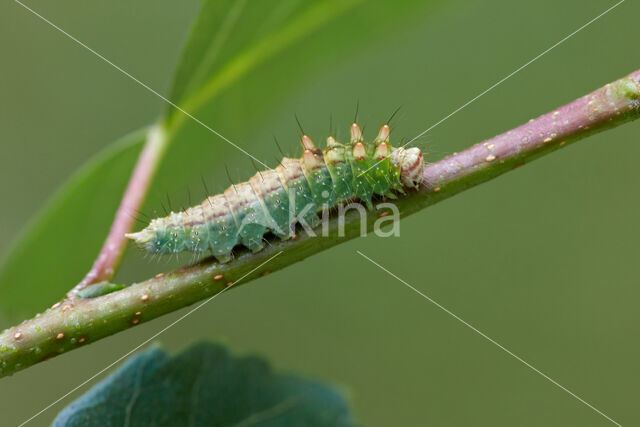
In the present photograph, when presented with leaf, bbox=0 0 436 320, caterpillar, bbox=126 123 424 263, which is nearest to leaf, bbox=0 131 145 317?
leaf, bbox=0 0 436 320

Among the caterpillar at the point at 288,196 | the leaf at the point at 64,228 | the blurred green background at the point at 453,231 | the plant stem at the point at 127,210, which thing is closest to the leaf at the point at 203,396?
the plant stem at the point at 127,210

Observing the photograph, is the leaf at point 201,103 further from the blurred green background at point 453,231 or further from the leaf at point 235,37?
the blurred green background at point 453,231

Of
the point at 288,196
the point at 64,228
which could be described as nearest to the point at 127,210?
the point at 64,228

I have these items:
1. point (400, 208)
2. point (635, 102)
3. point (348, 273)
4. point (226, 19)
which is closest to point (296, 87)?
point (226, 19)

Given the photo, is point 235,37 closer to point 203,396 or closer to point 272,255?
point 272,255

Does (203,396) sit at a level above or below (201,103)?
below

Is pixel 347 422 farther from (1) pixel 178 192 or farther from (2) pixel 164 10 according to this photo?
(2) pixel 164 10
